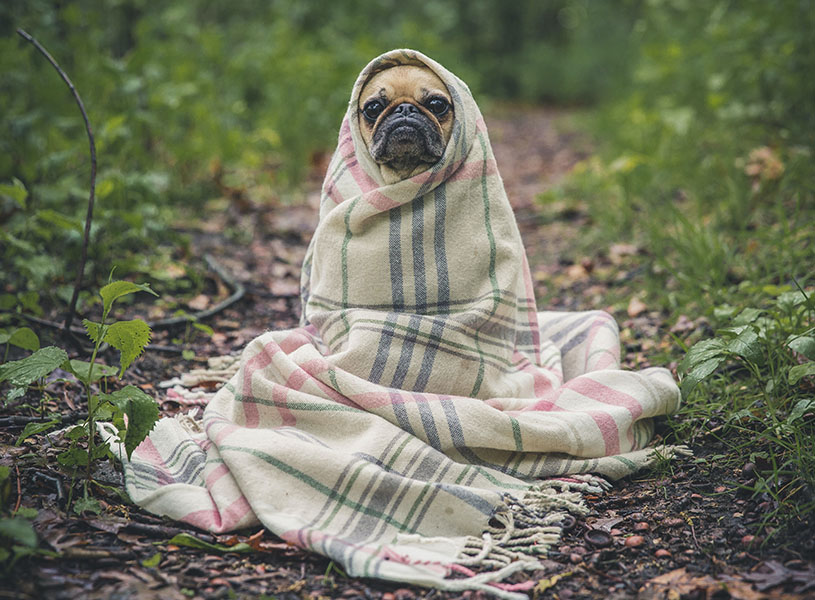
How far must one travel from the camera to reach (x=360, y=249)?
2.37 m

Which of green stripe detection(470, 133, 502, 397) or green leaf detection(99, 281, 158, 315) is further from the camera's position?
green stripe detection(470, 133, 502, 397)

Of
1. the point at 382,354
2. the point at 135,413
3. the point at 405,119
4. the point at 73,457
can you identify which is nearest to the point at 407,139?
the point at 405,119

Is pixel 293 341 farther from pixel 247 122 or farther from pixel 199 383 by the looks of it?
pixel 247 122

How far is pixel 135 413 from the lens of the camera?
193 cm

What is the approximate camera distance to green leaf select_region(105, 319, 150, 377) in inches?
81.6

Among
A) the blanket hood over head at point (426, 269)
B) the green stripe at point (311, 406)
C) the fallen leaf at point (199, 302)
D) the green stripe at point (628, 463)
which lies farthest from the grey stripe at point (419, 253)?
the fallen leaf at point (199, 302)

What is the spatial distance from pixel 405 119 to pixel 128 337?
3.60 feet

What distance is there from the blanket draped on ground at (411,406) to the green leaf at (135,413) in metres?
0.19

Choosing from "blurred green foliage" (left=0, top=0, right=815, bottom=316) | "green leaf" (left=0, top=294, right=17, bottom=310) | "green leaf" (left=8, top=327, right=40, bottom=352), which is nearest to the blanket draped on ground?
"green leaf" (left=8, top=327, right=40, bottom=352)

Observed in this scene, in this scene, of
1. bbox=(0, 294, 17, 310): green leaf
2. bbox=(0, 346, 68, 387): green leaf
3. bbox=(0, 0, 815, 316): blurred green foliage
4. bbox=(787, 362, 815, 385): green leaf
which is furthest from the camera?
bbox=(0, 0, 815, 316): blurred green foliage

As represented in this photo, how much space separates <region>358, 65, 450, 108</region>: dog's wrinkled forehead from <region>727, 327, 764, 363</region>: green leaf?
1234 mm

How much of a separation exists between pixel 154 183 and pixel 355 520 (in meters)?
2.64

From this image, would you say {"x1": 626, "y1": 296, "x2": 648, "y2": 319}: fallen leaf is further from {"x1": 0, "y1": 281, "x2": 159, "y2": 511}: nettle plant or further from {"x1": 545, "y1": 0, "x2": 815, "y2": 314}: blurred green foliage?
{"x1": 0, "y1": 281, "x2": 159, "y2": 511}: nettle plant

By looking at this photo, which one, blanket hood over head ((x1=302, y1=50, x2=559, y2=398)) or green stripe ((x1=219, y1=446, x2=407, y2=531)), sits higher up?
blanket hood over head ((x1=302, y1=50, x2=559, y2=398))
